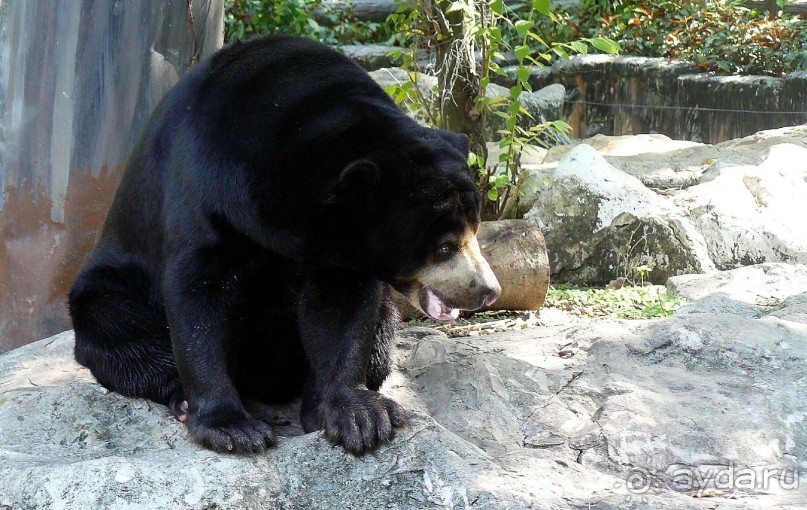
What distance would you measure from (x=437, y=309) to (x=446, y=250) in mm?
278

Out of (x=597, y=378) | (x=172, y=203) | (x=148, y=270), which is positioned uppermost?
(x=172, y=203)

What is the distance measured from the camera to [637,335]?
15.4ft

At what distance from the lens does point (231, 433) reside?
10.9 feet

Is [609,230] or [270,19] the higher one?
[270,19]

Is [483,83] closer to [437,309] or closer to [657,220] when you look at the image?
[657,220]

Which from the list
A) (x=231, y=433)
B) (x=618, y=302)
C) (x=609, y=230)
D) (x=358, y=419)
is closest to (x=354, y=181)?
(x=358, y=419)

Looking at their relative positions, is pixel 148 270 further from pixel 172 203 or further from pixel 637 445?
pixel 637 445

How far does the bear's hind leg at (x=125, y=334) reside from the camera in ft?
12.7

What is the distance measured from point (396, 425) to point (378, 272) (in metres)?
0.58

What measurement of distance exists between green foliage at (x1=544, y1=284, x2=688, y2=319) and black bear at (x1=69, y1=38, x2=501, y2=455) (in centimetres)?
307

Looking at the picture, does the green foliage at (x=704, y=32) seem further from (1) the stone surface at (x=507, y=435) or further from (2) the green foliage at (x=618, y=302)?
(1) the stone surface at (x=507, y=435)

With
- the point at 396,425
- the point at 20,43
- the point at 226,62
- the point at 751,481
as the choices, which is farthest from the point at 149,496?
the point at 20,43

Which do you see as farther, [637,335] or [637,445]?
[637,335]

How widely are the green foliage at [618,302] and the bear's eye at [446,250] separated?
10.4 ft
